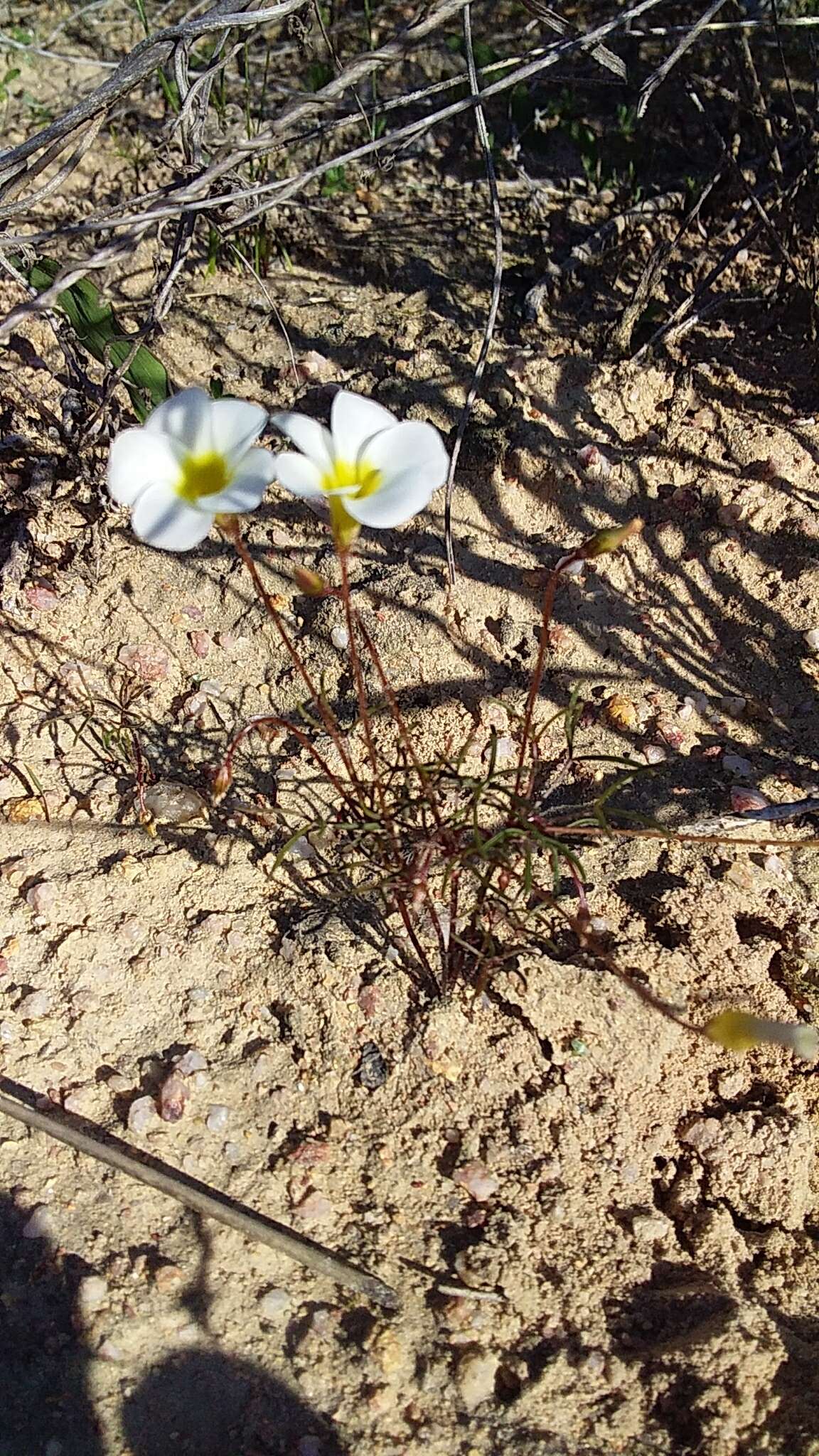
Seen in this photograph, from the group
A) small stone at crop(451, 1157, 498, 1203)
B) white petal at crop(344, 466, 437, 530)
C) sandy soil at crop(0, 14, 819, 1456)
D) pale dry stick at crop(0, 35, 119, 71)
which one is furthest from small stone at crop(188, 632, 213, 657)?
pale dry stick at crop(0, 35, 119, 71)

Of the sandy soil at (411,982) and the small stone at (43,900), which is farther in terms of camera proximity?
the small stone at (43,900)

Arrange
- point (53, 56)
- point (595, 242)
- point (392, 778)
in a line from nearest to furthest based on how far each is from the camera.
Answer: point (392, 778) < point (595, 242) < point (53, 56)

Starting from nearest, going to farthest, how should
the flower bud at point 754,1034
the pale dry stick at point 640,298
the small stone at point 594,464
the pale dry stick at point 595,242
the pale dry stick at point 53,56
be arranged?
the flower bud at point 754,1034
the small stone at point 594,464
the pale dry stick at point 640,298
the pale dry stick at point 595,242
the pale dry stick at point 53,56

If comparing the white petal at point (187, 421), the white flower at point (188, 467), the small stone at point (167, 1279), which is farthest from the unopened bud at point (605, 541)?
the small stone at point (167, 1279)

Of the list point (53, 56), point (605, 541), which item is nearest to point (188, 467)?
point (605, 541)

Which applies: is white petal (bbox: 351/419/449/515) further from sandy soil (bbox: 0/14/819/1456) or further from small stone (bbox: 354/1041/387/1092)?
small stone (bbox: 354/1041/387/1092)

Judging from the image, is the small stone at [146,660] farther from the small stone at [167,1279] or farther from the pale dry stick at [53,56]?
the pale dry stick at [53,56]

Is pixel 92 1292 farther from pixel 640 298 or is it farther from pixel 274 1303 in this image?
pixel 640 298
